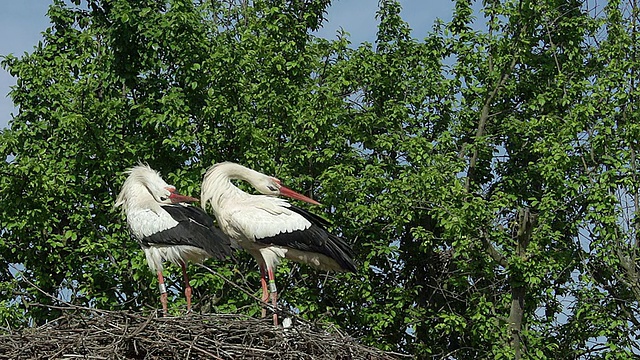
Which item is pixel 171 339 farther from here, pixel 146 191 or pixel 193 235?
pixel 146 191

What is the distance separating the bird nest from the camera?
31.0 ft

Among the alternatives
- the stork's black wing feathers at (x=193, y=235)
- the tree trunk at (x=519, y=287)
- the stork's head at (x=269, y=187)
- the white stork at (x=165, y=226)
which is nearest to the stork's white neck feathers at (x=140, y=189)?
the white stork at (x=165, y=226)

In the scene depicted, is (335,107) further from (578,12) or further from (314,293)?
(578,12)

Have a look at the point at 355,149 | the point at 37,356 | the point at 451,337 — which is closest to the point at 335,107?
the point at 355,149

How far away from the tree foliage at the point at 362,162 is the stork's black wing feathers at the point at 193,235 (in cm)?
265

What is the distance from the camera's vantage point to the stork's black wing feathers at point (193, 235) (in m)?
12.2

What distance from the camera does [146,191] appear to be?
41.7ft

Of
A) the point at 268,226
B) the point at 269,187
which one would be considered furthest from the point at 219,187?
the point at 268,226

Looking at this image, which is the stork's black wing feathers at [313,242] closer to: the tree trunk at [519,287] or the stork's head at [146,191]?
the stork's head at [146,191]

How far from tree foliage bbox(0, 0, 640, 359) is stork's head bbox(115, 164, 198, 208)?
8.37 feet

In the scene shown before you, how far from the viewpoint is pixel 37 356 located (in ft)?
31.7

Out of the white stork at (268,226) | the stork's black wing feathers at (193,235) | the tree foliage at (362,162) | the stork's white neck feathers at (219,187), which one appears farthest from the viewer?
the tree foliage at (362,162)

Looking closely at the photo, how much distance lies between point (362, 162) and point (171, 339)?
803 centimetres

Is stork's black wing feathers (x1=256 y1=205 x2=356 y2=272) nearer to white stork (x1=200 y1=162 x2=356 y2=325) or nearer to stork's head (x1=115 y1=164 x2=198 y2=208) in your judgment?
white stork (x1=200 y1=162 x2=356 y2=325)
